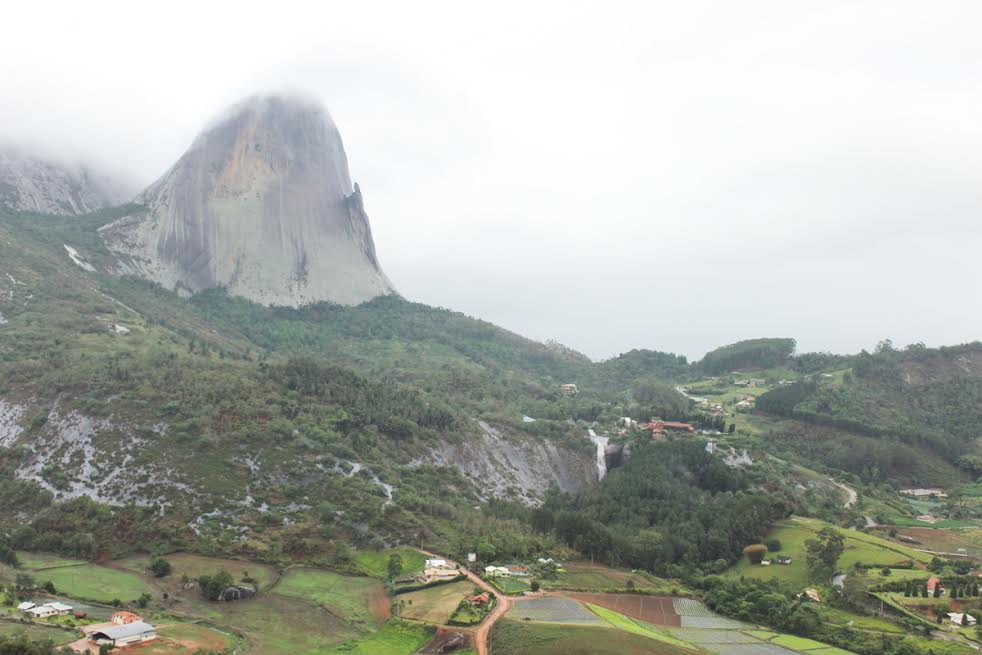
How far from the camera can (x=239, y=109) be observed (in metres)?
143

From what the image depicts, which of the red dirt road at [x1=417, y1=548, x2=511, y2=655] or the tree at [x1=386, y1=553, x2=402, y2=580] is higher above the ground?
the tree at [x1=386, y1=553, x2=402, y2=580]

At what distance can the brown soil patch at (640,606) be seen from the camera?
43812mm

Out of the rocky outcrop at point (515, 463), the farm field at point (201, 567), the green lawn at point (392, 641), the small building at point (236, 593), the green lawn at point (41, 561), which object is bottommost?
the green lawn at point (392, 641)

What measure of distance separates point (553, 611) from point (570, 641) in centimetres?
459

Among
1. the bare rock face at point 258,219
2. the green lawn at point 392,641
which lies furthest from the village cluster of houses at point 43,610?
the bare rock face at point 258,219

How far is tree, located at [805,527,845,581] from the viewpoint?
50781 mm

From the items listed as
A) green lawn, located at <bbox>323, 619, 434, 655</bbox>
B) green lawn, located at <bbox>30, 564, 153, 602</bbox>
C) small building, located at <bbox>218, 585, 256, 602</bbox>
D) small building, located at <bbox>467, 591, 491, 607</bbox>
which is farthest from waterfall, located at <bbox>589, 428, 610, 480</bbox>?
green lawn, located at <bbox>30, 564, 153, 602</bbox>

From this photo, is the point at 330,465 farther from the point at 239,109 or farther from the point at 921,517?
the point at 239,109

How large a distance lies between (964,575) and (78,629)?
1969 inches

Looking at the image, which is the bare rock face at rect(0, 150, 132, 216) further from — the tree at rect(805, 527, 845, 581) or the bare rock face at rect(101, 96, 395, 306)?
the tree at rect(805, 527, 845, 581)

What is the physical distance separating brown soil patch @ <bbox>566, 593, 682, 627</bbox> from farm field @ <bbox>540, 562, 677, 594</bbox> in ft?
4.21

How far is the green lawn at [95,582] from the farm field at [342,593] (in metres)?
7.75

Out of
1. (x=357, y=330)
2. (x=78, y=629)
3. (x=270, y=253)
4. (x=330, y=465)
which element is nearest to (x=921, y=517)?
(x=330, y=465)

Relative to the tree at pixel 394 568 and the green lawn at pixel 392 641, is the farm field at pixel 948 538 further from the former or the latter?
the green lawn at pixel 392 641
